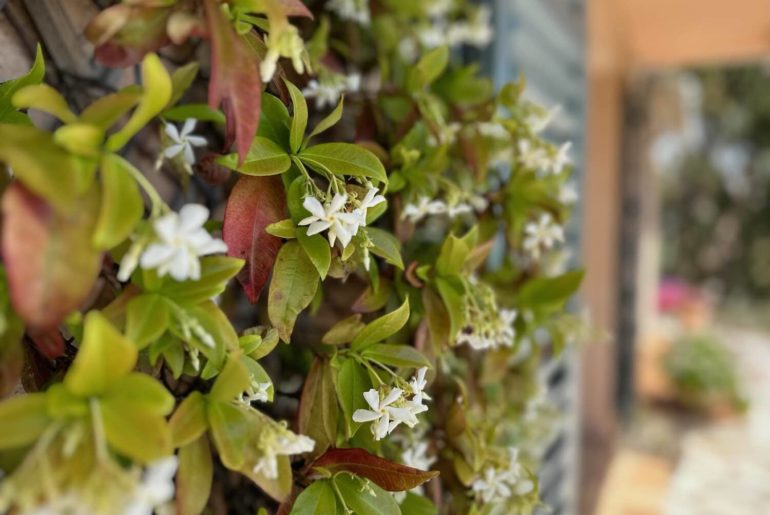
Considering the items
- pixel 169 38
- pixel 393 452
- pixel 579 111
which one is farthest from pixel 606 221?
pixel 169 38

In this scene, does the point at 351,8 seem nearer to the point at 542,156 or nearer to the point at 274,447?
the point at 542,156

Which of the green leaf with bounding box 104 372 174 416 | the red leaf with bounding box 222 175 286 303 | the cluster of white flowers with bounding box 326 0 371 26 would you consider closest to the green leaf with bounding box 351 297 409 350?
the red leaf with bounding box 222 175 286 303

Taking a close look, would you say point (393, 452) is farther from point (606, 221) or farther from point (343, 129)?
→ point (606, 221)

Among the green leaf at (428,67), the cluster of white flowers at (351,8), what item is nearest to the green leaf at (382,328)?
the green leaf at (428,67)

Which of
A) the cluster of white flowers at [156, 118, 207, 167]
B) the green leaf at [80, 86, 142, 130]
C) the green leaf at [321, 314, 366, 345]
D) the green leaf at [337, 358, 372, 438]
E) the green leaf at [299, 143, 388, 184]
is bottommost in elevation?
the green leaf at [337, 358, 372, 438]

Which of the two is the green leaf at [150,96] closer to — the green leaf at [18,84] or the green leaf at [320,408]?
the green leaf at [18,84]

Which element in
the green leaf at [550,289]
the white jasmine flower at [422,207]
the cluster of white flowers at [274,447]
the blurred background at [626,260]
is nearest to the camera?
the cluster of white flowers at [274,447]

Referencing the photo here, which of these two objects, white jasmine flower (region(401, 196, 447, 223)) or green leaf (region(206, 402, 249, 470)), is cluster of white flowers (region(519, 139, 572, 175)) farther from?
green leaf (region(206, 402, 249, 470))
